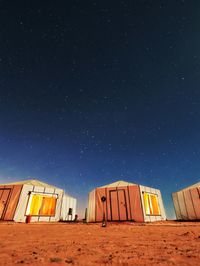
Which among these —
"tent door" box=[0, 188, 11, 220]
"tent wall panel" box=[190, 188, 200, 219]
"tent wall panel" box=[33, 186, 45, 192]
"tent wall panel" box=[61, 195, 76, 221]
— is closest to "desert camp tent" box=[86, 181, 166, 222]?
"tent wall panel" box=[190, 188, 200, 219]

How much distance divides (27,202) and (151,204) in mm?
9671

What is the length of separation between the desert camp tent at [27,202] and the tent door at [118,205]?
4.65 metres

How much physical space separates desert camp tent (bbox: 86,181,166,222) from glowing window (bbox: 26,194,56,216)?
10.0ft

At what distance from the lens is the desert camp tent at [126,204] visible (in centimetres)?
1171

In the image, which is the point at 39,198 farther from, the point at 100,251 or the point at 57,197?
the point at 100,251

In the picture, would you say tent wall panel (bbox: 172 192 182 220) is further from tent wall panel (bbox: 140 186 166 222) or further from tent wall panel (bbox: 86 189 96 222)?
tent wall panel (bbox: 86 189 96 222)

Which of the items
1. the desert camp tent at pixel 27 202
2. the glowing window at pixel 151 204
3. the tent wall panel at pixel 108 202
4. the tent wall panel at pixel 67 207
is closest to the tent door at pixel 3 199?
the desert camp tent at pixel 27 202

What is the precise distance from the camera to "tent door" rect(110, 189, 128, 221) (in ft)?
38.6

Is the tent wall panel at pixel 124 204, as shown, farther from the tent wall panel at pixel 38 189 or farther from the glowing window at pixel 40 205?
the tent wall panel at pixel 38 189

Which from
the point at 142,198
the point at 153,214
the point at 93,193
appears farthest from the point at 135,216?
the point at 93,193

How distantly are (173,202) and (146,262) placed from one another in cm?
1757

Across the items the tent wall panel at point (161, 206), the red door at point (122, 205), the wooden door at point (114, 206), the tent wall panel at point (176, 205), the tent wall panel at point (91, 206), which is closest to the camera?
the red door at point (122, 205)

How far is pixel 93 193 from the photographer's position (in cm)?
1388

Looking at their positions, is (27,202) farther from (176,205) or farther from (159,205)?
(176,205)
